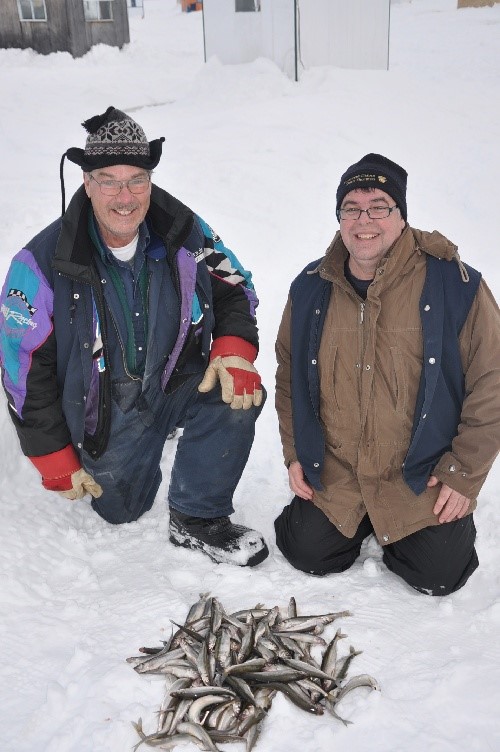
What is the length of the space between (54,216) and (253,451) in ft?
12.9

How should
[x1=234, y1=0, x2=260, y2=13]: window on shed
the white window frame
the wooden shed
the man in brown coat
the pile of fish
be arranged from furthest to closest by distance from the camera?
1. the white window frame
2. the wooden shed
3. [x1=234, y1=0, x2=260, y2=13]: window on shed
4. the man in brown coat
5. the pile of fish

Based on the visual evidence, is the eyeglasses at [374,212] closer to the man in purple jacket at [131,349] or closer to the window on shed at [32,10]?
the man in purple jacket at [131,349]

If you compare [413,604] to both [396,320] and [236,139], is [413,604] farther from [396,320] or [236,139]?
[236,139]

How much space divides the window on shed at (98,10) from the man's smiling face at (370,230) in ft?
61.4

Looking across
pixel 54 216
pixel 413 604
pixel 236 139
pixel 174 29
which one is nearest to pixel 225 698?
pixel 413 604

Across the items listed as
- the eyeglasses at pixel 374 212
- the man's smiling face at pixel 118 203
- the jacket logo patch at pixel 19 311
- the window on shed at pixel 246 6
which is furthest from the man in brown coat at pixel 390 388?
the window on shed at pixel 246 6

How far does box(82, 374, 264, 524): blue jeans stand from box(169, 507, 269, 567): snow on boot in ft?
0.19

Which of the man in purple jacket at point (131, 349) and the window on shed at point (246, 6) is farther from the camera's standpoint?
the window on shed at point (246, 6)

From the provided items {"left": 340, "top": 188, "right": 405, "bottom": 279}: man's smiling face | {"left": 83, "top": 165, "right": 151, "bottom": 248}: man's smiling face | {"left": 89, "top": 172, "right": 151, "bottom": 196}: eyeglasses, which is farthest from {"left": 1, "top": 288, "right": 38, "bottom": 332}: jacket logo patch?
{"left": 340, "top": 188, "right": 405, "bottom": 279}: man's smiling face

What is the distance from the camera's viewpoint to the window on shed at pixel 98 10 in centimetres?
1870

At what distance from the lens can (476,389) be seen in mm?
3020

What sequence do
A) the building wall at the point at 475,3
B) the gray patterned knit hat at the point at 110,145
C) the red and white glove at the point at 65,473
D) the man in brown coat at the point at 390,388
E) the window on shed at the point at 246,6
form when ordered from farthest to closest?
1. the building wall at the point at 475,3
2. the window on shed at the point at 246,6
3. the red and white glove at the point at 65,473
4. the gray patterned knit hat at the point at 110,145
5. the man in brown coat at the point at 390,388

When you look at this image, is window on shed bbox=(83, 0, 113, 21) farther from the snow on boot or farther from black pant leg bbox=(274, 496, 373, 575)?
black pant leg bbox=(274, 496, 373, 575)

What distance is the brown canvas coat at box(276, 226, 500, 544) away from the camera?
9.84 ft
